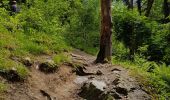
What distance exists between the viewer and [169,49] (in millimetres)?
19766

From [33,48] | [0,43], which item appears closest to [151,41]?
[33,48]

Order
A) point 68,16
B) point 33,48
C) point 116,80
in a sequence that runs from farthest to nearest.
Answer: point 68,16
point 33,48
point 116,80

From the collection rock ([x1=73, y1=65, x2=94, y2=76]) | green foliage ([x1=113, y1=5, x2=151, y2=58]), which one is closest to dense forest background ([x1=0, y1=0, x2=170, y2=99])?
green foliage ([x1=113, y1=5, x2=151, y2=58])

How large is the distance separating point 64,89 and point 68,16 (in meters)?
18.4

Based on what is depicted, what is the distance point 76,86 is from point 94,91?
4.36ft

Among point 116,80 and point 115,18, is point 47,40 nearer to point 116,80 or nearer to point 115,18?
point 116,80

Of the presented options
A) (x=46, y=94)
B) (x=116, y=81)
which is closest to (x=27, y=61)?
(x=46, y=94)

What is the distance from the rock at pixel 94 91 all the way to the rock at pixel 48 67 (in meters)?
1.32

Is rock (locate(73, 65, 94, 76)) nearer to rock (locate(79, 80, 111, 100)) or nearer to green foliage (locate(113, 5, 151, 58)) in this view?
rock (locate(79, 80, 111, 100))

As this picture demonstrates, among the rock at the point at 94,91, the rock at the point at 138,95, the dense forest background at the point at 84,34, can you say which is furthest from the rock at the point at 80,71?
the rock at the point at 138,95

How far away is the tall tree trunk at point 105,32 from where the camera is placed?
14.5 m

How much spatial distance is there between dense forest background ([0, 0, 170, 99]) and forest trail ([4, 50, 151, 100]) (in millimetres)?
400

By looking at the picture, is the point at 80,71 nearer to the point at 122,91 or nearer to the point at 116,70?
the point at 116,70

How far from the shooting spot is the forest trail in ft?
30.9
